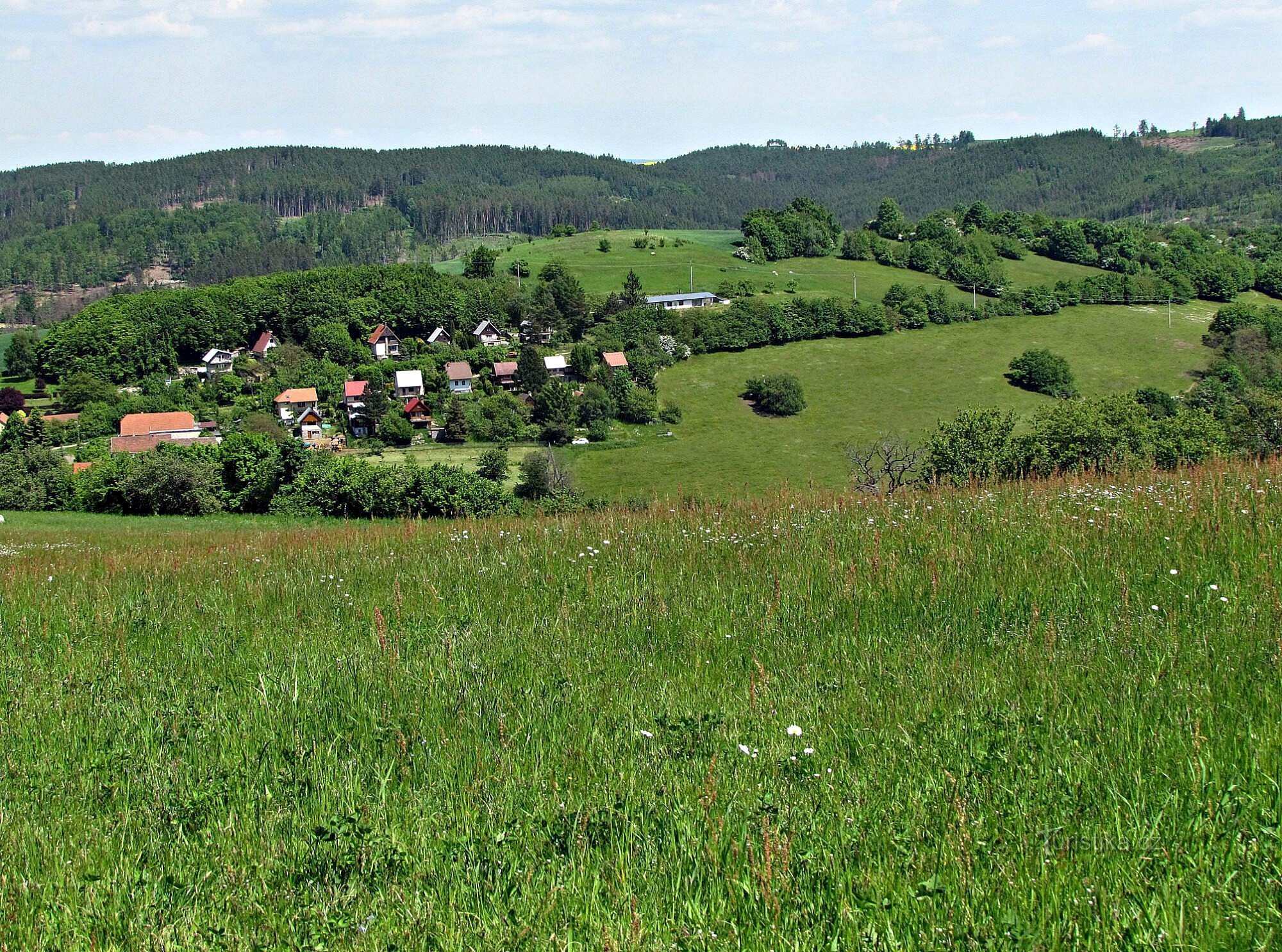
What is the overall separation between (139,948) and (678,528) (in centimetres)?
635

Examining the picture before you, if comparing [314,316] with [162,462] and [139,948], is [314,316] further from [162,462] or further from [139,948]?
[139,948]

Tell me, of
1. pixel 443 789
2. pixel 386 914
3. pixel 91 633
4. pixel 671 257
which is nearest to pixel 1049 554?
pixel 443 789

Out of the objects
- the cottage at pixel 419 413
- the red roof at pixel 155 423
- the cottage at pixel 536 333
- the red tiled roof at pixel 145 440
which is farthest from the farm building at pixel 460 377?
the red roof at pixel 155 423

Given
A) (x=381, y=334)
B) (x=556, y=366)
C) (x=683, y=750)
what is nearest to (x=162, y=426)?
(x=556, y=366)

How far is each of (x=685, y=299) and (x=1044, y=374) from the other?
42989 mm

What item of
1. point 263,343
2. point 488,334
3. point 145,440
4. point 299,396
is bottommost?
point 145,440

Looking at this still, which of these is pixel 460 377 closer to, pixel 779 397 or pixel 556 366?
pixel 556 366

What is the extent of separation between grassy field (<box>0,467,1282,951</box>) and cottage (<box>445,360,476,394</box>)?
8308 cm

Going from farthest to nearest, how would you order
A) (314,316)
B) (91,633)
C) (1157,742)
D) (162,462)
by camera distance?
1. (314,316)
2. (162,462)
3. (91,633)
4. (1157,742)

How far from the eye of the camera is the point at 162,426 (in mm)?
78500

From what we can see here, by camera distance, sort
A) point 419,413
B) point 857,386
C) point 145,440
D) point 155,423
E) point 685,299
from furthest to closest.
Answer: point 685,299 → point 857,386 → point 419,413 → point 155,423 → point 145,440

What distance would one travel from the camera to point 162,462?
48219 millimetres

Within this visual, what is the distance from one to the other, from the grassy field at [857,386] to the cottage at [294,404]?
30387mm

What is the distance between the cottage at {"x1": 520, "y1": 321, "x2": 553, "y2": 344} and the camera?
106375mm
